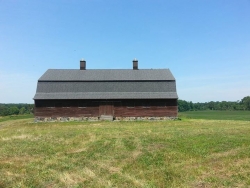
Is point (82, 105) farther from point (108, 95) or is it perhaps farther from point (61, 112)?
point (108, 95)

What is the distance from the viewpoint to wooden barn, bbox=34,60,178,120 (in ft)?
115

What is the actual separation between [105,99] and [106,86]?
225 cm

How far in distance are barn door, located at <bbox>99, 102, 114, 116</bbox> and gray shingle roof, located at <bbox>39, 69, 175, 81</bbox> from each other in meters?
4.03

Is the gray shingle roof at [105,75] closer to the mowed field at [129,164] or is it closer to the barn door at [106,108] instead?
the barn door at [106,108]

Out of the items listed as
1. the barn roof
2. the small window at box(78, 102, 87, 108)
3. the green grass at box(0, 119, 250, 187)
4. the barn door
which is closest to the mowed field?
the green grass at box(0, 119, 250, 187)

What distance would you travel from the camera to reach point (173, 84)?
36.3 metres

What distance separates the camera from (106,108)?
35.2 m

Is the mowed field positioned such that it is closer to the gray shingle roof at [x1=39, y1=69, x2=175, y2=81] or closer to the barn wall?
the barn wall

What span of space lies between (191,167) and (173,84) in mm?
27731

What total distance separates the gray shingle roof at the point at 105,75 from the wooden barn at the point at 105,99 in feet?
1.82

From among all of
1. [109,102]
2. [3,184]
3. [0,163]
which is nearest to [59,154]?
[0,163]

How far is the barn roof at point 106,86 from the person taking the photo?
35.3 metres

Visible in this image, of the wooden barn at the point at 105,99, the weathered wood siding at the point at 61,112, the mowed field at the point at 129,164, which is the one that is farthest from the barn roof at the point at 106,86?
the mowed field at the point at 129,164

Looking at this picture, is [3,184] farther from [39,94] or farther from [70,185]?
[39,94]
